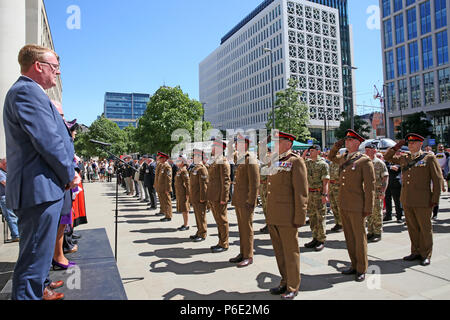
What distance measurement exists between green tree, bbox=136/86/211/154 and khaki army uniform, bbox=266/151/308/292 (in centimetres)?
2925

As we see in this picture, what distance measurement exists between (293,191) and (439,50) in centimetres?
6703

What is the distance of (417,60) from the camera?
60250 millimetres

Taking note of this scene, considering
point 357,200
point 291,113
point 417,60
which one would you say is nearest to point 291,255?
point 357,200

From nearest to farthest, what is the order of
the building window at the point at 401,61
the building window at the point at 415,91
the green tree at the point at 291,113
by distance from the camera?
the green tree at the point at 291,113 < the building window at the point at 415,91 < the building window at the point at 401,61

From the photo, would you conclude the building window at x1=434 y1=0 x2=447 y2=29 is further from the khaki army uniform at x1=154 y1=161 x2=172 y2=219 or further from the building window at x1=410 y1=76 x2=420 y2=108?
the khaki army uniform at x1=154 y1=161 x2=172 y2=219

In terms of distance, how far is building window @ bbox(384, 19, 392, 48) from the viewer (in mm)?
65438

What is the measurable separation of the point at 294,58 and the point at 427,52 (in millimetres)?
25087

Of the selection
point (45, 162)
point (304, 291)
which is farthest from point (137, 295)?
point (45, 162)

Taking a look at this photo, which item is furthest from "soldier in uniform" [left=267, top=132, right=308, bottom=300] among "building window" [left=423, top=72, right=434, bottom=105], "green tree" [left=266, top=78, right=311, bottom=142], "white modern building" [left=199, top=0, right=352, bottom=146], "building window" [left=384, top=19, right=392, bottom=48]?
"building window" [left=384, top=19, right=392, bottom=48]

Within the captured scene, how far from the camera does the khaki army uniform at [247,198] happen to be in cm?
541

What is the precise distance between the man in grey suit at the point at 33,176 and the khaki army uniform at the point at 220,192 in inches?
160

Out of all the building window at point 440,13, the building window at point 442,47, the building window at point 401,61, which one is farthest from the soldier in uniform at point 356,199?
the building window at point 401,61

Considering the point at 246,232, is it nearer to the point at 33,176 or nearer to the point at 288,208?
the point at 288,208

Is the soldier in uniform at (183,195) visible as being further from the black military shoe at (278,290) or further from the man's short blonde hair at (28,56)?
the man's short blonde hair at (28,56)
